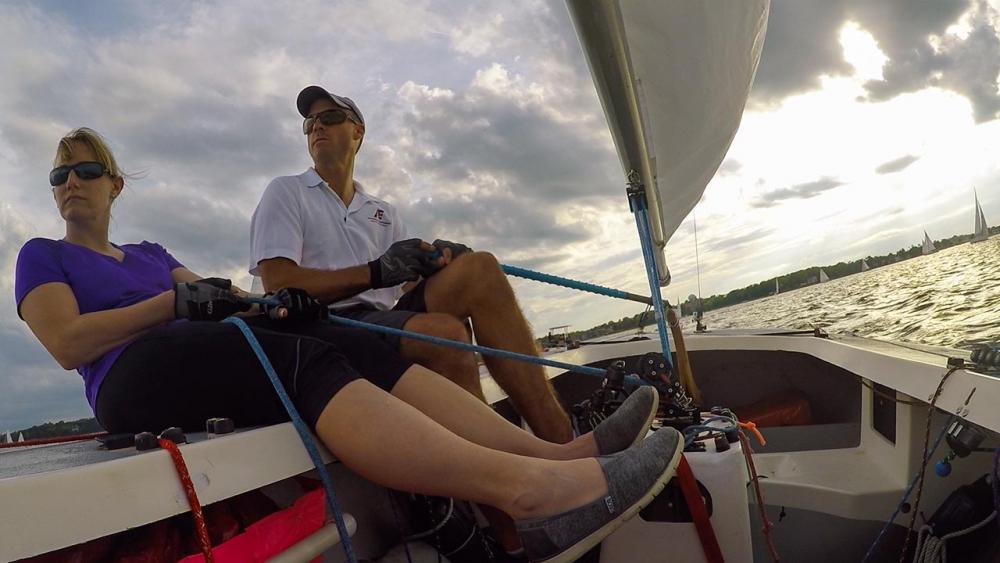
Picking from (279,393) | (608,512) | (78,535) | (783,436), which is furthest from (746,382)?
(78,535)

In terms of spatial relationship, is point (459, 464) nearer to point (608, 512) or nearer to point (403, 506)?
point (608, 512)

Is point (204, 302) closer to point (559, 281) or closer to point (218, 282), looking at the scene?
point (218, 282)

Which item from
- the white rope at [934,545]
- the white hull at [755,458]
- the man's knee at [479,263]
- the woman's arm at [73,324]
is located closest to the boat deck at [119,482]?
the white hull at [755,458]

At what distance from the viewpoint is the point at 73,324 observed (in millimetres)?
1605

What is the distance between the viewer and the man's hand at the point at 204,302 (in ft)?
5.65

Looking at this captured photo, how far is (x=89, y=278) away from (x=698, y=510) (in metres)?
1.94

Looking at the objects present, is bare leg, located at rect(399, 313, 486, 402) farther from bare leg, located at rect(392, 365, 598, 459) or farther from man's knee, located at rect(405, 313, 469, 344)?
bare leg, located at rect(392, 365, 598, 459)

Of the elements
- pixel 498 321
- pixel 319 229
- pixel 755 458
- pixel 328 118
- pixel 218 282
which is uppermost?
pixel 328 118

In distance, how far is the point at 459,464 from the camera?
142cm

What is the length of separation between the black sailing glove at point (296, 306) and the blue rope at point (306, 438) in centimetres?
26

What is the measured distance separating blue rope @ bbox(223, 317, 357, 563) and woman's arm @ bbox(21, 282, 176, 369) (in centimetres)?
34

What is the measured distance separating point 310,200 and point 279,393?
50.6 inches

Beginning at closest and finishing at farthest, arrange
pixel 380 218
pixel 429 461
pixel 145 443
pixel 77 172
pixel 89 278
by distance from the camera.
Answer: pixel 145 443 → pixel 429 461 → pixel 89 278 → pixel 77 172 → pixel 380 218

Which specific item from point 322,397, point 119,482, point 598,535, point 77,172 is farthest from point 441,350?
point 77,172
